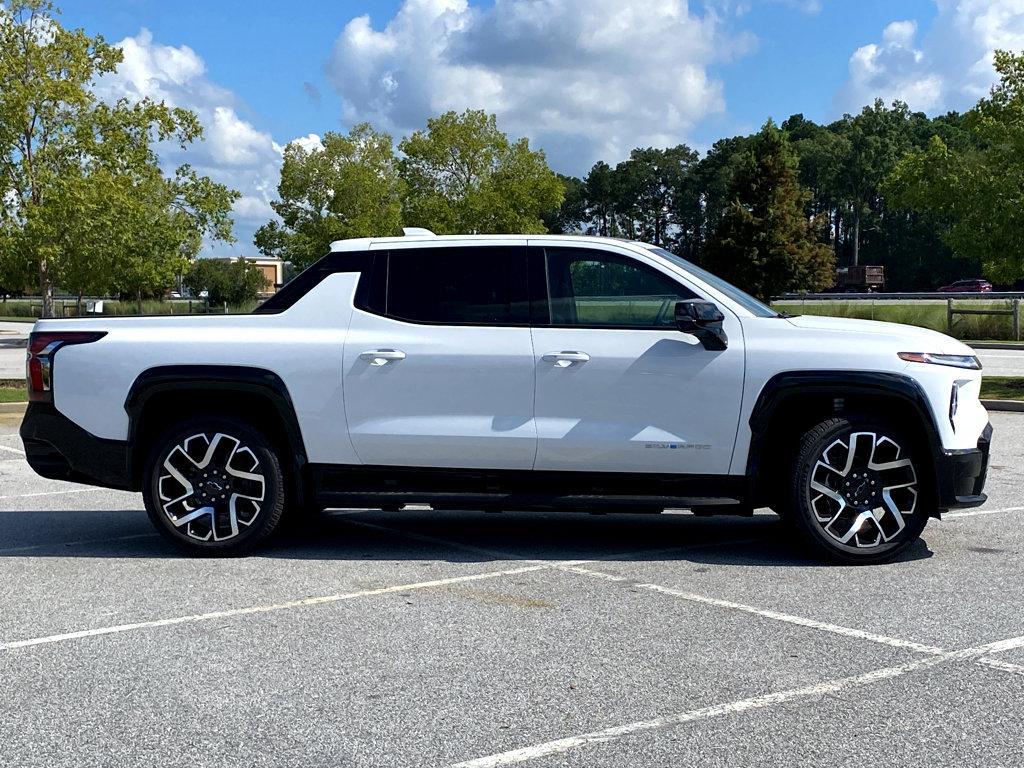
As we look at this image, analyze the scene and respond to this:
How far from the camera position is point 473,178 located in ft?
179

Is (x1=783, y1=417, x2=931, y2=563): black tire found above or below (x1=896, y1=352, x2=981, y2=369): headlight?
below

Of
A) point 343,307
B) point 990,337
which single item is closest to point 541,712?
point 343,307

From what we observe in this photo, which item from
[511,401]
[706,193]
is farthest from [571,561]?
[706,193]

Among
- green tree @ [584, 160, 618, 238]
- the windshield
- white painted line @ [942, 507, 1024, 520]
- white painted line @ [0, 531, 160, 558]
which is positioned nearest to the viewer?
the windshield

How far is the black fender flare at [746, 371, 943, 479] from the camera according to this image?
261 inches

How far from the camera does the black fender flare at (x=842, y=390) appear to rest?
21.7ft

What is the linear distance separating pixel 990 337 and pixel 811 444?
1177 inches

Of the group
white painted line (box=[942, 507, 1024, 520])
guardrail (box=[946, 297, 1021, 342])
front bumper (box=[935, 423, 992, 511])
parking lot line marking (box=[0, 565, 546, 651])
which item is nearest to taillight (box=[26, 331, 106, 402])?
parking lot line marking (box=[0, 565, 546, 651])

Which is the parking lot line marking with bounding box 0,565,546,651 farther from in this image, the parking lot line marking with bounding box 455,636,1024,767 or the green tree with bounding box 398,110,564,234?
the green tree with bounding box 398,110,564,234

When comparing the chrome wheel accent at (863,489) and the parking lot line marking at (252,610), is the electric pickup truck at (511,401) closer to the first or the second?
the chrome wheel accent at (863,489)

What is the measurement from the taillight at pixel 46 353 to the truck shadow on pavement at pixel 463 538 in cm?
100

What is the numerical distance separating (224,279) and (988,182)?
3192 inches

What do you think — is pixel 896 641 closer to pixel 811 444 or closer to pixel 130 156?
pixel 811 444

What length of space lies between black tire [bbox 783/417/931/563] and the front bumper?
145 mm
